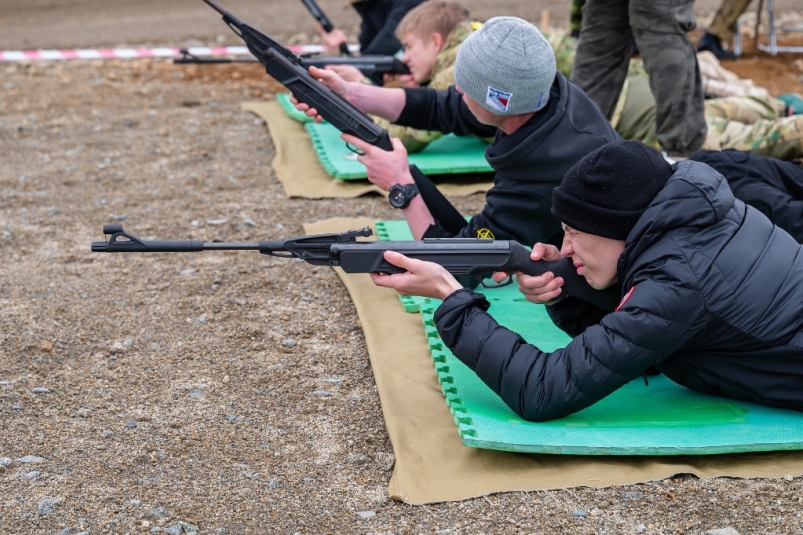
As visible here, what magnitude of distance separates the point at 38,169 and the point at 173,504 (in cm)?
440

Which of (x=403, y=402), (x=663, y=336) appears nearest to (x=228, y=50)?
(x=403, y=402)

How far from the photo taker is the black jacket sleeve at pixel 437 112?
473 centimetres

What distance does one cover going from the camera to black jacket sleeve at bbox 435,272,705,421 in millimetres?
2643

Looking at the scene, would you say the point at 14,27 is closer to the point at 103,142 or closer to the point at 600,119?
the point at 103,142

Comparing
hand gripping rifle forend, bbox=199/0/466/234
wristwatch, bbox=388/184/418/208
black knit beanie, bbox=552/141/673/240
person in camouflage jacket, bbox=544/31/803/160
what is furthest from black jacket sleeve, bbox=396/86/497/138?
black knit beanie, bbox=552/141/673/240

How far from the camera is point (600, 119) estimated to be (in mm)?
3674

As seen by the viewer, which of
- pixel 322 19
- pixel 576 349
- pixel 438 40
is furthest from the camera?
pixel 322 19

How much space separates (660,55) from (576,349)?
9.48ft

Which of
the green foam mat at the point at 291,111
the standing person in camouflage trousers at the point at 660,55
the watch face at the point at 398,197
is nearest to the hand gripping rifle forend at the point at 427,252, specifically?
the watch face at the point at 398,197

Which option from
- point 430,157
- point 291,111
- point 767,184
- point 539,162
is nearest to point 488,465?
point 539,162

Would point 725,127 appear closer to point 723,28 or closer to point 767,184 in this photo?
point 767,184

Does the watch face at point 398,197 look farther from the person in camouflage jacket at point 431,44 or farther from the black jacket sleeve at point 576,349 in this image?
the person in camouflage jacket at point 431,44

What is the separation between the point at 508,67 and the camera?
11.1 ft

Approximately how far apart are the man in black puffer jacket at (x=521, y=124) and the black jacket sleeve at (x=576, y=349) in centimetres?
75
